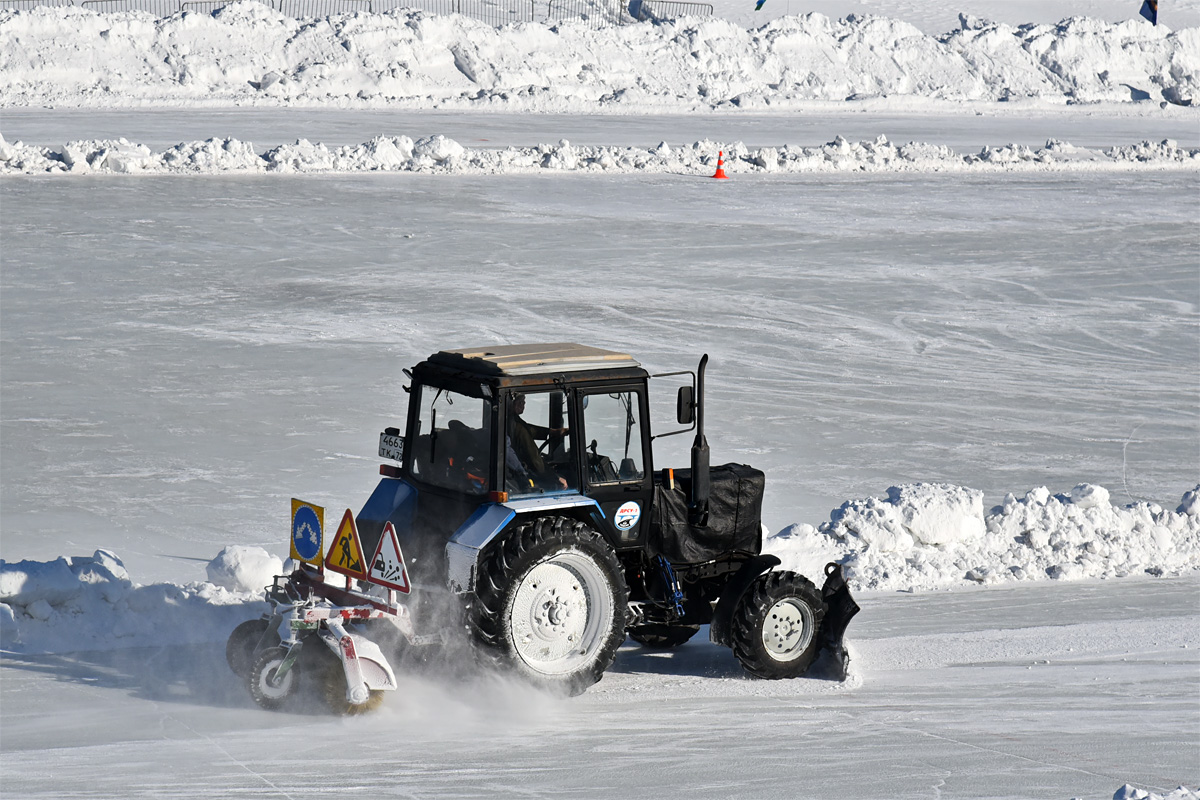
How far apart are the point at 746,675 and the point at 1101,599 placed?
315cm

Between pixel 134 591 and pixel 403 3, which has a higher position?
pixel 403 3

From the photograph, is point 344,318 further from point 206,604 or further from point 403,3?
point 403,3

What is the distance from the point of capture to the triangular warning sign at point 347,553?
690 centimetres

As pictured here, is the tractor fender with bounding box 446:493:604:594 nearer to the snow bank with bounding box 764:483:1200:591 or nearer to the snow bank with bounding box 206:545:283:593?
the snow bank with bounding box 206:545:283:593

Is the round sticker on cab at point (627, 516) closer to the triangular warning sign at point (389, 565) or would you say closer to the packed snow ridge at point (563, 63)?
the triangular warning sign at point (389, 565)

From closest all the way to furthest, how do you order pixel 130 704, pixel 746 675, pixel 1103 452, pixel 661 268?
pixel 130 704 → pixel 746 675 → pixel 1103 452 → pixel 661 268

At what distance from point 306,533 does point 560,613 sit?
4.20ft

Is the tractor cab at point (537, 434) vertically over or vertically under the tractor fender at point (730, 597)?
over

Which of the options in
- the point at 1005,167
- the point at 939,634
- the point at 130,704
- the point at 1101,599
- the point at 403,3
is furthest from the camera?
the point at 403,3

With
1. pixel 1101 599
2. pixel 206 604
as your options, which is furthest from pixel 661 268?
pixel 206 604

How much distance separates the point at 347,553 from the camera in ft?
22.9

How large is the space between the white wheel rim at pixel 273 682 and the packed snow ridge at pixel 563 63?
3411 centimetres

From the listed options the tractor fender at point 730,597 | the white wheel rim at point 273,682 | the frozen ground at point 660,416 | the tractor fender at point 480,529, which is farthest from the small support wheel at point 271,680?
the tractor fender at point 730,597

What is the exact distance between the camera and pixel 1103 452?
1377 cm
